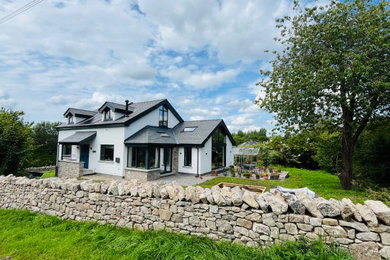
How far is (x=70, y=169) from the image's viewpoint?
561 inches

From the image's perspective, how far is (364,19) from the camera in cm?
788

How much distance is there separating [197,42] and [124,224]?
10.5 metres

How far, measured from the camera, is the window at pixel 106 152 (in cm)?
1434

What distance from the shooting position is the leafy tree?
984 centimetres

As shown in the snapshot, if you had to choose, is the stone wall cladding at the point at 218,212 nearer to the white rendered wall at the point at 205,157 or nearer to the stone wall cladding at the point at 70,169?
the stone wall cladding at the point at 70,169

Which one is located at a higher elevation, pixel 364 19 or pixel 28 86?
pixel 364 19

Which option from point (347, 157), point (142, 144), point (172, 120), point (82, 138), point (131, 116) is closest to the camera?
point (347, 157)

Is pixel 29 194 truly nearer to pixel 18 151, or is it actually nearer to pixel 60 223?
pixel 60 223

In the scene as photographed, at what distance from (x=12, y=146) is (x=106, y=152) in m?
5.68

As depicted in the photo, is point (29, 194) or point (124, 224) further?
point (29, 194)

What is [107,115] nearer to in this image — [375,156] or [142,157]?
[142,157]

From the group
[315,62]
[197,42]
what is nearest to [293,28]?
[315,62]

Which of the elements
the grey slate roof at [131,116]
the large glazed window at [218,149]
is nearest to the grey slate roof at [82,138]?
the grey slate roof at [131,116]

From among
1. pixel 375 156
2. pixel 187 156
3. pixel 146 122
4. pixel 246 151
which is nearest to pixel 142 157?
pixel 146 122
